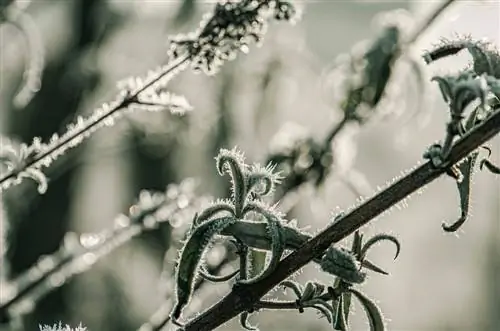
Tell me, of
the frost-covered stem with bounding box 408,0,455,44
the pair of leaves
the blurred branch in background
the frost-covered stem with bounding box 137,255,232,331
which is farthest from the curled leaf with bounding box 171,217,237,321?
the blurred branch in background

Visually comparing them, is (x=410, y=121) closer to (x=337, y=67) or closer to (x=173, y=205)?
(x=337, y=67)

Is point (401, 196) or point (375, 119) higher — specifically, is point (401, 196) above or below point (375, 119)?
below

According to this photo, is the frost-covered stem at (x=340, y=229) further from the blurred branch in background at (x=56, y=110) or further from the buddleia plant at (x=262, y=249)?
the blurred branch in background at (x=56, y=110)

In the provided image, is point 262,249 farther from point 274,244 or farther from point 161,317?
point 161,317

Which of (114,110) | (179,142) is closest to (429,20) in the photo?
(114,110)

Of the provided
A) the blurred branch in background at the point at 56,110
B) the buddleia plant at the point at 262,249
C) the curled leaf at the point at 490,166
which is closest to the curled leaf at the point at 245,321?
the buddleia plant at the point at 262,249

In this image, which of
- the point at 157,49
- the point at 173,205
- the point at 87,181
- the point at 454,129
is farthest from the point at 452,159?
the point at 87,181

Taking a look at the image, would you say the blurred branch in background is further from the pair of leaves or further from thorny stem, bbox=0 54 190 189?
the pair of leaves
